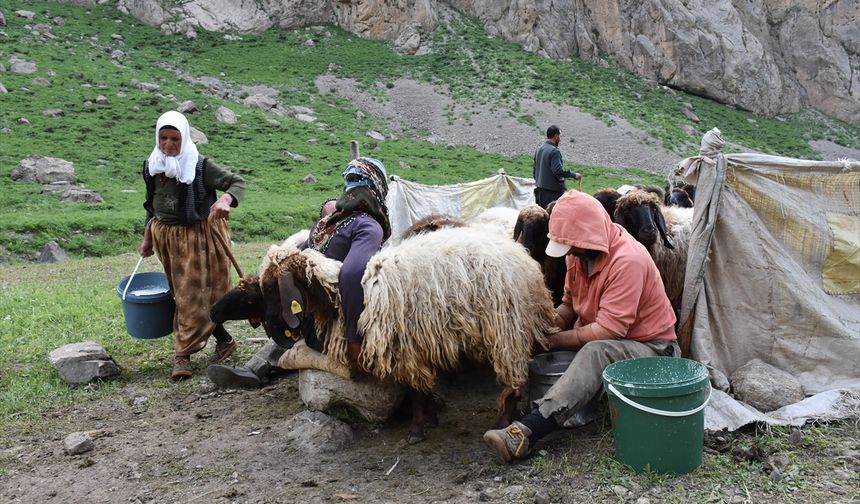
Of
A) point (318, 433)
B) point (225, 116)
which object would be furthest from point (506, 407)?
point (225, 116)

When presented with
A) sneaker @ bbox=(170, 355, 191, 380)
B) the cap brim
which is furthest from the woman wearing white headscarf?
the cap brim

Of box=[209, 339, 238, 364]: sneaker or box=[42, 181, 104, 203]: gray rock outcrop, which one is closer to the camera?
box=[209, 339, 238, 364]: sneaker

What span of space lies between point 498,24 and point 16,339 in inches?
1700

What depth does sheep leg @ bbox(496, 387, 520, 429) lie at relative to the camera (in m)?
4.02

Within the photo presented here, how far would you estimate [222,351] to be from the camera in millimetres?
5629

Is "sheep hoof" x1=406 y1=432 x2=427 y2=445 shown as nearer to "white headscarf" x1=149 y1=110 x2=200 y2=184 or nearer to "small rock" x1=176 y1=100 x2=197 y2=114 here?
"white headscarf" x1=149 y1=110 x2=200 y2=184

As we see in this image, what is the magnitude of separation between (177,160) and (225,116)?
23.2 meters

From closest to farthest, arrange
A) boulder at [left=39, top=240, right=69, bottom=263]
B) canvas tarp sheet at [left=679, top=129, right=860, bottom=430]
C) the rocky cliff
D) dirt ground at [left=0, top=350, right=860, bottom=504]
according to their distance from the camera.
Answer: dirt ground at [left=0, top=350, right=860, bottom=504] → canvas tarp sheet at [left=679, top=129, right=860, bottom=430] → boulder at [left=39, top=240, right=69, bottom=263] → the rocky cliff

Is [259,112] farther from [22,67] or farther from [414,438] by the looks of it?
[414,438]

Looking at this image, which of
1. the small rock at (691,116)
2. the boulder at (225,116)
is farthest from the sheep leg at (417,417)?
the small rock at (691,116)

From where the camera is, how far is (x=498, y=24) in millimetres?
45125

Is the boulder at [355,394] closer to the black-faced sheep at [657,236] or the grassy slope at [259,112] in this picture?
the black-faced sheep at [657,236]

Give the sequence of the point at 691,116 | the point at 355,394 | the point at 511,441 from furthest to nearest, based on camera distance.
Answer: the point at 691,116, the point at 355,394, the point at 511,441

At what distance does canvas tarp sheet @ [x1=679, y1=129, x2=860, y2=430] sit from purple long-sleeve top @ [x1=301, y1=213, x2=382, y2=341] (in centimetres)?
226
